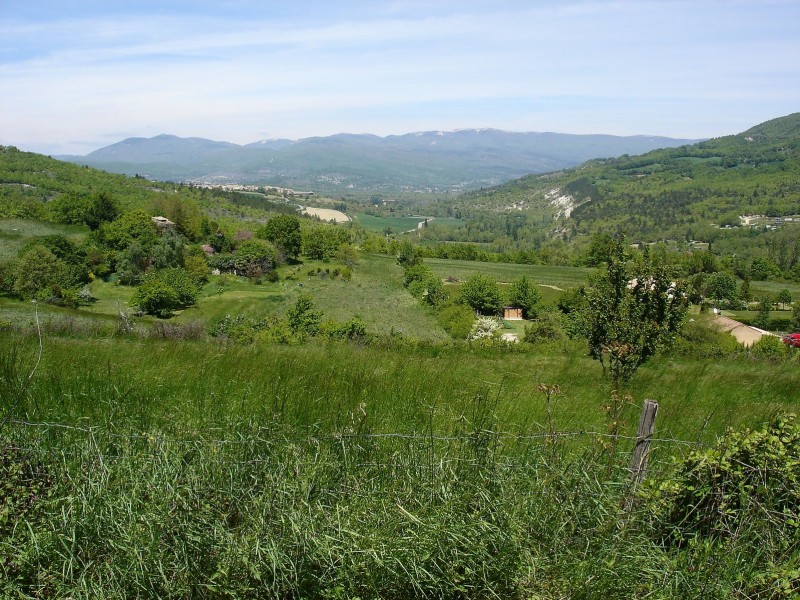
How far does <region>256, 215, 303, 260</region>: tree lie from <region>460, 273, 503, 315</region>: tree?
98.2 ft

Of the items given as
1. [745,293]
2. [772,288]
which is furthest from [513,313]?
[772,288]

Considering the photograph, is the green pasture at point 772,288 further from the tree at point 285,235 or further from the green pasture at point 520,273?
the tree at point 285,235

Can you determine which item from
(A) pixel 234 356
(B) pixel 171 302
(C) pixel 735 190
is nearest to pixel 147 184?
(B) pixel 171 302

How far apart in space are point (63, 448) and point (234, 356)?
398 cm

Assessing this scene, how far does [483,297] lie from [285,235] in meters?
33.7

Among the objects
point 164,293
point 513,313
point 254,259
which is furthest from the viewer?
point 254,259

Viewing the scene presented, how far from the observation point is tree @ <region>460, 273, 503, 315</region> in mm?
70688

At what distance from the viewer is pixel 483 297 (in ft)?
232

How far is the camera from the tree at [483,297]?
70.7 m

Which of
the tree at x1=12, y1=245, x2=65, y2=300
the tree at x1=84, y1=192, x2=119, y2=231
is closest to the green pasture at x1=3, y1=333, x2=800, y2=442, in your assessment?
the tree at x1=12, y1=245, x2=65, y2=300

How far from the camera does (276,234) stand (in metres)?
86.2

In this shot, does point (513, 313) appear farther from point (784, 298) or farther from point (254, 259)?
point (784, 298)

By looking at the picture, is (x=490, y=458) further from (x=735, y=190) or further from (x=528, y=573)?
(x=735, y=190)

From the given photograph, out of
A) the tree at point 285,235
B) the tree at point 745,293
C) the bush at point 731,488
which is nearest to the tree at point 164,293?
the tree at point 285,235
